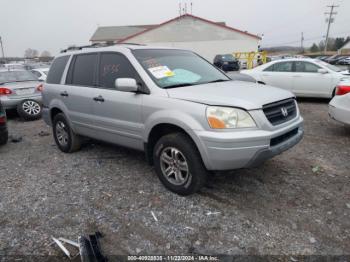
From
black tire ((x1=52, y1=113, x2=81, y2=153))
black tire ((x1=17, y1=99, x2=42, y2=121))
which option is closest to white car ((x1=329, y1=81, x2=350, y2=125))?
black tire ((x1=52, y1=113, x2=81, y2=153))

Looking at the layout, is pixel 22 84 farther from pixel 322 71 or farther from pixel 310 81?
pixel 322 71

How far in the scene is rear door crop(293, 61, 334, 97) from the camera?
8.91 m

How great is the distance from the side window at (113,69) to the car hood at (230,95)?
74 cm

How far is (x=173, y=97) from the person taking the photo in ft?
10.9

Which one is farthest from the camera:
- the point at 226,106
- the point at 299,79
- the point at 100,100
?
the point at 299,79

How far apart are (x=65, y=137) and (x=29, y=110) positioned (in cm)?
402

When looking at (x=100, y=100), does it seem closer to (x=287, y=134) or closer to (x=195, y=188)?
(x=195, y=188)

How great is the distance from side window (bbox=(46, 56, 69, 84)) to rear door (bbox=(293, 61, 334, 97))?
7253mm

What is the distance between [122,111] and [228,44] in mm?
33440

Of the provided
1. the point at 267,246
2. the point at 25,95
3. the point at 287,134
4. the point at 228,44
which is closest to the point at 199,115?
the point at 287,134

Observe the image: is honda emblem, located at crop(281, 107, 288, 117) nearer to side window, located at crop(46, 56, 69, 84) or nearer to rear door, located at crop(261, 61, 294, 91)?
side window, located at crop(46, 56, 69, 84)

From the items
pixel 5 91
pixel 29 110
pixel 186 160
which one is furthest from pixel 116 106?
pixel 5 91

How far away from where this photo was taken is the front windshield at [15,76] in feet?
29.1

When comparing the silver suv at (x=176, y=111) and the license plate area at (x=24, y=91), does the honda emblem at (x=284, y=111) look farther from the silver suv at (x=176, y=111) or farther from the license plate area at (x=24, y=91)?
the license plate area at (x=24, y=91)
